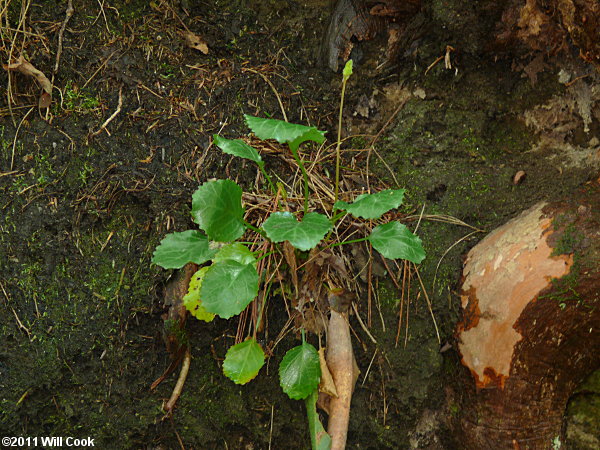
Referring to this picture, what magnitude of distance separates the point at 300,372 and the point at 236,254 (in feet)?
1.59

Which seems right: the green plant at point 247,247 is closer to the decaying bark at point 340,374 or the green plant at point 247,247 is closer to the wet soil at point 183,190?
the decaying bark at point 340,374

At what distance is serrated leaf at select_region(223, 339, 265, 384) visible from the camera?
1797mm

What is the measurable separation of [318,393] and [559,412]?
2.85ft

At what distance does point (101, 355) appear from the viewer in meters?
1.95

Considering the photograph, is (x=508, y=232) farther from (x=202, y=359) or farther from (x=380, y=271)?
(x=202, y=359)

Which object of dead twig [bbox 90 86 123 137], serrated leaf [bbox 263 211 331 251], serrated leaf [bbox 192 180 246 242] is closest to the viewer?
serrated leaf [bbox 263 211 331 251]

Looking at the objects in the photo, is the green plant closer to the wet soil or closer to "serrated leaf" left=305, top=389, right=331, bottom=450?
"serrated leaf" left=305, top=389, right=331, bottom=450

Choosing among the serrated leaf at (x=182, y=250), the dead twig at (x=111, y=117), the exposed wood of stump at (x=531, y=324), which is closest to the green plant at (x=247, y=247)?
the serrated leaf at (x=182, y=250)

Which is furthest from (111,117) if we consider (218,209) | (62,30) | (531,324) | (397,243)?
(531,324)

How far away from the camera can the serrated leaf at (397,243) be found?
5.62ft

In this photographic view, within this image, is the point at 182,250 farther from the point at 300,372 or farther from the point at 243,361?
the point at 300,372

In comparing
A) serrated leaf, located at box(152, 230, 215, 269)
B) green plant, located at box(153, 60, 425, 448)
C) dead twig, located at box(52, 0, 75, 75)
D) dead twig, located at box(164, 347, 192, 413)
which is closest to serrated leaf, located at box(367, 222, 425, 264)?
green plant, located at box(153, 60, 425, 448)

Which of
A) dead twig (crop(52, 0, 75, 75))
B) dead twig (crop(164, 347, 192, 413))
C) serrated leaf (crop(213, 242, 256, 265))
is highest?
dead twig (crop(52, 0, 75, 75))

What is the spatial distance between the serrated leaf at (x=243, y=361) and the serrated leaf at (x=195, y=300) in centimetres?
16
